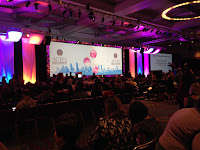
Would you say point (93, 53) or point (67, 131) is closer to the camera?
point (67, 131)

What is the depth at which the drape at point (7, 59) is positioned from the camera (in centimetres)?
985

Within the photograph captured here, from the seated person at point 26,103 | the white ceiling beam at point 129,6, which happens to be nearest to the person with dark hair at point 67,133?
the seated person at point 26,103

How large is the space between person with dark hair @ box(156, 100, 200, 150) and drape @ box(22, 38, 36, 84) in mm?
10500

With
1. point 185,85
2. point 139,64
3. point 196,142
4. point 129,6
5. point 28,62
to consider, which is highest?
point 129,6

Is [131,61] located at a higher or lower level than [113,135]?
higher

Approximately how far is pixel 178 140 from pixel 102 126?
0.73 metres

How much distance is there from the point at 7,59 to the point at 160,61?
15132 mm

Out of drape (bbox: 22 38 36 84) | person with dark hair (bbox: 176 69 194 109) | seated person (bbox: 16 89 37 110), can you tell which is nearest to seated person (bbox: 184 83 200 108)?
person with dark hair (bbox: 176 69 194 109)

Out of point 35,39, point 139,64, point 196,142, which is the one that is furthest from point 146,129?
point 139,64

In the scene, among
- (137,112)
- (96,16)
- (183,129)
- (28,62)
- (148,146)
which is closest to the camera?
(183,129)

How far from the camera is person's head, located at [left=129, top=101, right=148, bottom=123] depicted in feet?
6.84

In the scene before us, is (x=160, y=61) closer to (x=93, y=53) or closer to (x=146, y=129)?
(x=93, y=53)

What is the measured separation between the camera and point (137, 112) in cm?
210

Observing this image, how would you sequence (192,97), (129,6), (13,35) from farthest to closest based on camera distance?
(13,35) < (129,6) < (192,97)
